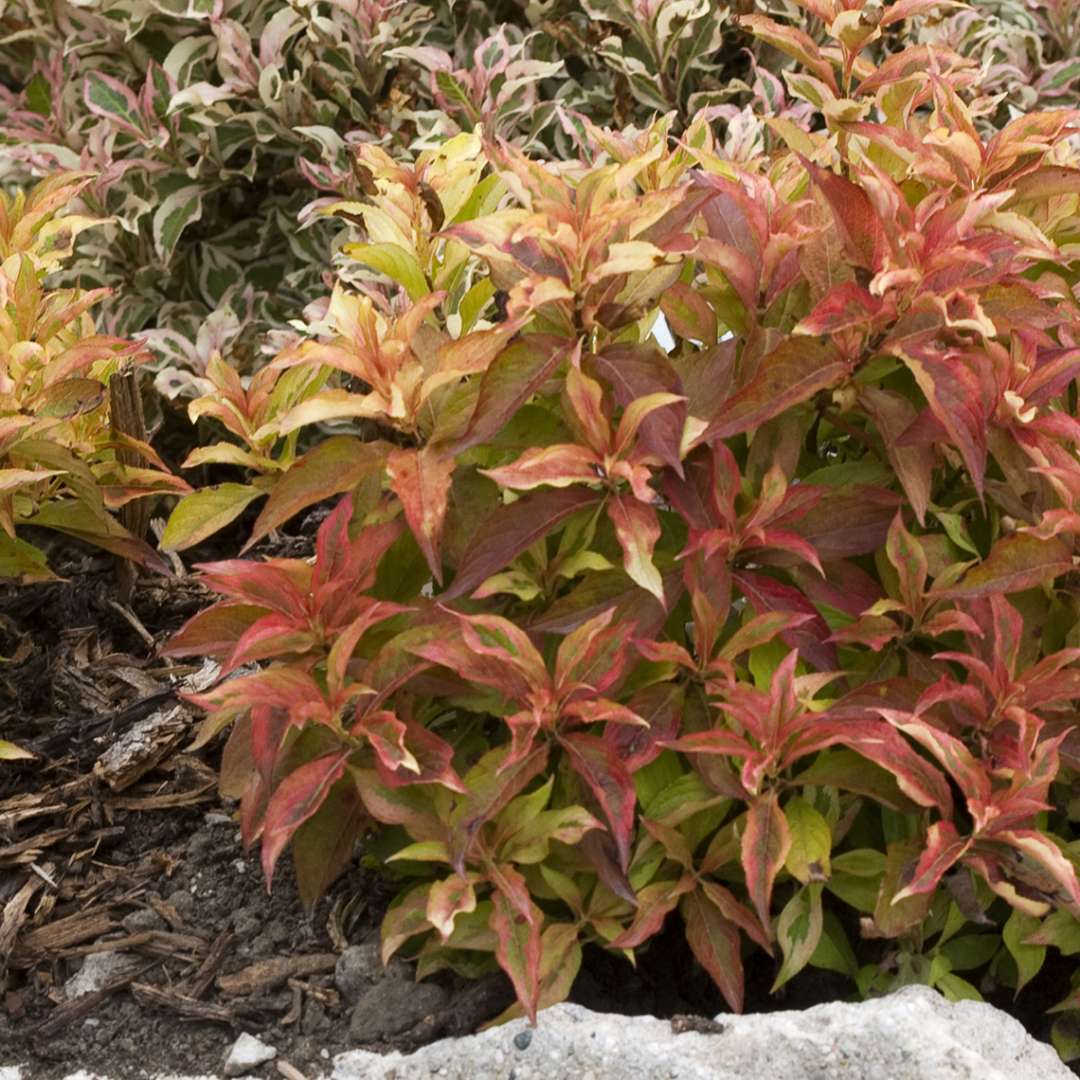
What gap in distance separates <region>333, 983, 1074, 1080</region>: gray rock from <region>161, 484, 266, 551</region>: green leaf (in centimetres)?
Answer: 72

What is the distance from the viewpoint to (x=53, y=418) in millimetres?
2053

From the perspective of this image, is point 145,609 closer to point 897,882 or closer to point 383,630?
point 383,630

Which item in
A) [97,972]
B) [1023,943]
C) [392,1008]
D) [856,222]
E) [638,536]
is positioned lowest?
[97,972]

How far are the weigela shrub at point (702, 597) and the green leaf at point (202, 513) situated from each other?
0.23 metres

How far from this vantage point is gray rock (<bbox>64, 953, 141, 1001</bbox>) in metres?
1.92

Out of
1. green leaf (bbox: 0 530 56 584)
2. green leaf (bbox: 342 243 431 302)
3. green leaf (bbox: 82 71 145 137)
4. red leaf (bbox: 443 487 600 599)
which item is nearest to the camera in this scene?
red leaf (bbox: 443 487 600 599)

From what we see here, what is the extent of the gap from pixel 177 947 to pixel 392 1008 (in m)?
0.35

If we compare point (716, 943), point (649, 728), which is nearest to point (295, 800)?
point (649, 728)

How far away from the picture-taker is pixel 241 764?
182 cm

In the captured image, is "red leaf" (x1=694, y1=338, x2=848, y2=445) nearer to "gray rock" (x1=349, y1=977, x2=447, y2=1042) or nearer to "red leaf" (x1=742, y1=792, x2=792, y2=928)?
"red leaf" (x1=742, y1=792, x2=792, y2=928)

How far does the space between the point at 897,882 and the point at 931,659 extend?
268mm

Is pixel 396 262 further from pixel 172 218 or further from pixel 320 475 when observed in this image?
pixel 172 218

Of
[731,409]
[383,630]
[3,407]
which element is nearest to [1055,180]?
[731,409]

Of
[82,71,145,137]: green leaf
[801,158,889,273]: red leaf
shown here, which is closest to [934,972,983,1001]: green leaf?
[801,158,889,273]: red leaf
